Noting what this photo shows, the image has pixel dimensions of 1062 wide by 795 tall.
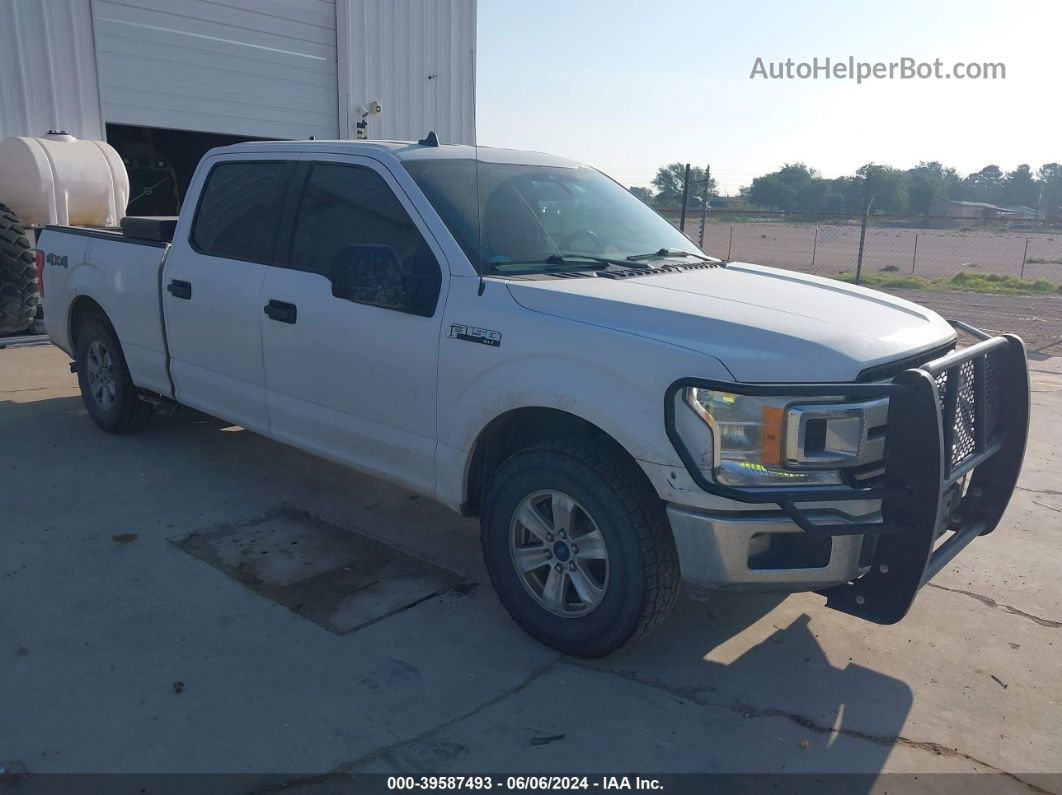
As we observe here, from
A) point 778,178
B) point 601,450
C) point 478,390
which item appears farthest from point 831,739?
point 778,178

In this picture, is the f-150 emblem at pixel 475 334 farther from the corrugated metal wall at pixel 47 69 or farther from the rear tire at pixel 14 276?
the corrugated metal wall at pixel 47 69

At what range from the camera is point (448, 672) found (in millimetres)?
3400

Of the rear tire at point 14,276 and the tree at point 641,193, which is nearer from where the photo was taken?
the tree at point 641,193

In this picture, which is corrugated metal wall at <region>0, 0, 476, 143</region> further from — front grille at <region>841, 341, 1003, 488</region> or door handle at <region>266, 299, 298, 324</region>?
front grille at <region>841, 341, 1003, 488</region>

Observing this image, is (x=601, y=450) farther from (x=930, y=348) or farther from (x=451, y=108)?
(x=451, y=108)

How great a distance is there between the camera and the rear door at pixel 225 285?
4.73m

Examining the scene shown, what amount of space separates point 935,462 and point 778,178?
36.2 m

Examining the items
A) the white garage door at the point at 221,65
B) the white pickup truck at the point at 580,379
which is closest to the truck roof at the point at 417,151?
the white pickup truck at the point at 580,379

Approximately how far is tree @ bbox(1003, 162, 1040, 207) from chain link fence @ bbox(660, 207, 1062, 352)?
927 cm

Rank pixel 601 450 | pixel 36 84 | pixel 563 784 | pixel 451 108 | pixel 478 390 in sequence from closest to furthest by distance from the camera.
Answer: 1. pixel 563 784
2. pixel 601 450
3. pixel 478 390
4. pixel 36 84
5. pixel 451 108

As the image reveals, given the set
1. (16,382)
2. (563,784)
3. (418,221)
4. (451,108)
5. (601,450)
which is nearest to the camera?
(563,784)

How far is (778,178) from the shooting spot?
3681 cm

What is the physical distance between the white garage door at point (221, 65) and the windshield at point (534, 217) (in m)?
9.22

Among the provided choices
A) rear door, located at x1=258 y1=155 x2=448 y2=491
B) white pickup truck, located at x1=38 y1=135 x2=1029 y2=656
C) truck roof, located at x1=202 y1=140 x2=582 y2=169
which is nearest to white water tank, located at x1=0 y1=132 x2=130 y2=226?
white pickup truck, located at x1=38 y1=135 x2=1029 y2=656
